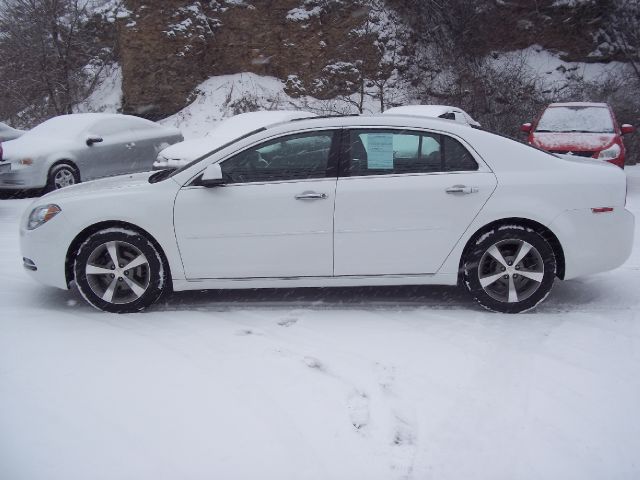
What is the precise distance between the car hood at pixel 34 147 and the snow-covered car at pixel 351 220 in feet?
20.3

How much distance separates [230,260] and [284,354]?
101 cm

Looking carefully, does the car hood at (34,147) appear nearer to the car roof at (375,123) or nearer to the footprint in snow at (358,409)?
the car roof at (375,123)

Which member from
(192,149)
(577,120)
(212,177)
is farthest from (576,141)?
(212,177)

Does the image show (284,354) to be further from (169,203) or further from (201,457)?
(169,203)

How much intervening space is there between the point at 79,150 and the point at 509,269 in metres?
8.49

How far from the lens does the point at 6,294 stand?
5.33 metres

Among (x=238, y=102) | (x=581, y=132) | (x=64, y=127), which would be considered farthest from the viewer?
(x=238, y=102)

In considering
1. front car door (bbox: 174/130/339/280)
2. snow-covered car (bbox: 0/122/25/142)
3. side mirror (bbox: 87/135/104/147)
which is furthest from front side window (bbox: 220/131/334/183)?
snow-covered car (bbox: 0/122/25/142)

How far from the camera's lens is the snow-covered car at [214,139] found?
9648 mm

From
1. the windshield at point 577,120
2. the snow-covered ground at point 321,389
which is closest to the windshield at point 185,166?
the snow-covered ground at point 321,389

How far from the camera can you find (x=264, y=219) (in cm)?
460

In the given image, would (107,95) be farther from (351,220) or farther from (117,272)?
(351,220)

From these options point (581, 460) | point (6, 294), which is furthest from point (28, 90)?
point (581, 460)

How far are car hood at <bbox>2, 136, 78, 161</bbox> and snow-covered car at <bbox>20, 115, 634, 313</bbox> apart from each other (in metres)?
6.19
